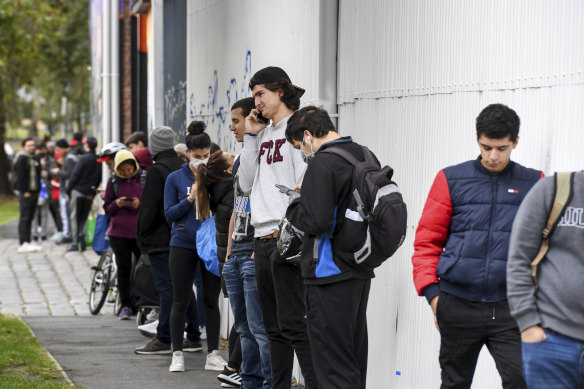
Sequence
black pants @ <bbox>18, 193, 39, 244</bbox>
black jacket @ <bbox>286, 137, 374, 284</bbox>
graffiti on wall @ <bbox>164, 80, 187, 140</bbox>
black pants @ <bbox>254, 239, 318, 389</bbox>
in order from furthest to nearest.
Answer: black pants @ <bbox>18, 193, 39, 244</bbox>, graffiti on wall @ <bbox>164, 80, 187, 140</bbox>, black pants @ <bbox>254, 239, 318, 389</bbox>, black jacket @ <bbox>286, 137, 374, 284</bbox>

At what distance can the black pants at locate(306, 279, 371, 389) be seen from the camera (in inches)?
217

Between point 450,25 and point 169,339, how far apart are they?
4.72m

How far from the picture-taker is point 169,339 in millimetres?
9539

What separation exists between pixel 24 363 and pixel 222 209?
2.37 meters

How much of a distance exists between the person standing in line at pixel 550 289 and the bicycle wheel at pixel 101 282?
901 cm

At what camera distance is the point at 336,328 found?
18.1 feet

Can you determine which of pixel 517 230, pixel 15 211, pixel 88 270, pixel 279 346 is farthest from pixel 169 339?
pixel 15 211

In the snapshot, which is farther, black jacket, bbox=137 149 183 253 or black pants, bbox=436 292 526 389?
black jacket, bbox=137 149 183 253

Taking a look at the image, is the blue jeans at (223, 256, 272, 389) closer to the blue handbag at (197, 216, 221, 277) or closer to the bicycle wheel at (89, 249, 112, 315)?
the blue handbag at (197, 216, 221, 277)

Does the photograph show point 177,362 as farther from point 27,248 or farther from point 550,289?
point 27,248

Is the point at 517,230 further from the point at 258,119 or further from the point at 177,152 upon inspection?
the point at 177,152

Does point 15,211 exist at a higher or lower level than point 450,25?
lower

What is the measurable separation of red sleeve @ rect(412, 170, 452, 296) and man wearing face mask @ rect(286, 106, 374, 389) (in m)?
0.48

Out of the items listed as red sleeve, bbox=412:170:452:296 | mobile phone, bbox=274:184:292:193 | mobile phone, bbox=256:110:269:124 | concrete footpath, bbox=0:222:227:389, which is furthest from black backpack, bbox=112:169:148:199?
red sleeve, bbox=412:170:452:296
